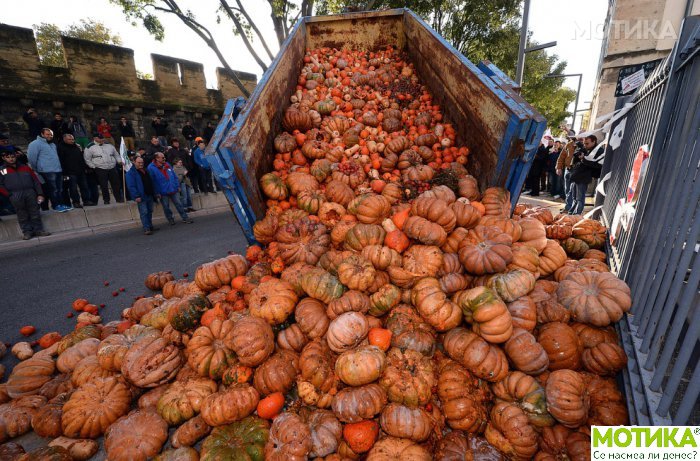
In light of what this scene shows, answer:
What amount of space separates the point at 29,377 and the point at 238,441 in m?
A: 2.84

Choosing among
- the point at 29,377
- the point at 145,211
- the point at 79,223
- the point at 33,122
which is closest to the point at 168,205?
the point at 145,211

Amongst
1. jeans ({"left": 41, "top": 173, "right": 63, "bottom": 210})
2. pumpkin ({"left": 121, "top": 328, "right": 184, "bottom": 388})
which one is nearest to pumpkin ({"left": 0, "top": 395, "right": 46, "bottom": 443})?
pumpkin ({"left": 121, "top": 328, "right": 184, "bottom": 388})

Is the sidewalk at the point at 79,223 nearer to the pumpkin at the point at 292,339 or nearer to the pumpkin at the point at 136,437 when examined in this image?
the pumpkin at the point at 136,437

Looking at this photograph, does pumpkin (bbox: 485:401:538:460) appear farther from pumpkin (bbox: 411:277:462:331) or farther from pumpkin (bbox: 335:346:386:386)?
pumpkin (bbox: 335:346:386:386)

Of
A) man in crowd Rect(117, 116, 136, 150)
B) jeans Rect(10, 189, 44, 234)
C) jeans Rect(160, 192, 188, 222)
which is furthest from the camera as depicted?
man in crowd Rect(117, 116, 136, 150)

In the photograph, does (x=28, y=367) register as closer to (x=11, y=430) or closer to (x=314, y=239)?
(x=11, y=430)

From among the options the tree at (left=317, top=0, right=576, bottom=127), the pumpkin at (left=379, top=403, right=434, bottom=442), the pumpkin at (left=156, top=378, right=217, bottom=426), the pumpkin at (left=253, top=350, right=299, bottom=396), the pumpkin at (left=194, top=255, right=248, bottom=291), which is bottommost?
the pumpkin at (left=156, top=378, right=217, bottom=426)

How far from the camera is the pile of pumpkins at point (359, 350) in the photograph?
2.44 metres

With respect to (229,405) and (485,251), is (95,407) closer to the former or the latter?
(229,405)

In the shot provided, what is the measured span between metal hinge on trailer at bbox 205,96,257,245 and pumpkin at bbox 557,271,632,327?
12.3 feet

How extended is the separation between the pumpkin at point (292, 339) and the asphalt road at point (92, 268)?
12.3ft

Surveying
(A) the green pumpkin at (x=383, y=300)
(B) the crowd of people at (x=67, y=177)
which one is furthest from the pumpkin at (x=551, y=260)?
(B) the crowd of people at (x=67, y=177)

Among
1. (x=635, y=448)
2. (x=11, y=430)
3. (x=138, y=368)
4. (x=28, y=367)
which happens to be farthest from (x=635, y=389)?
(x=28, y=367)

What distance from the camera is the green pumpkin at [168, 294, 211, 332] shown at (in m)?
3.39
